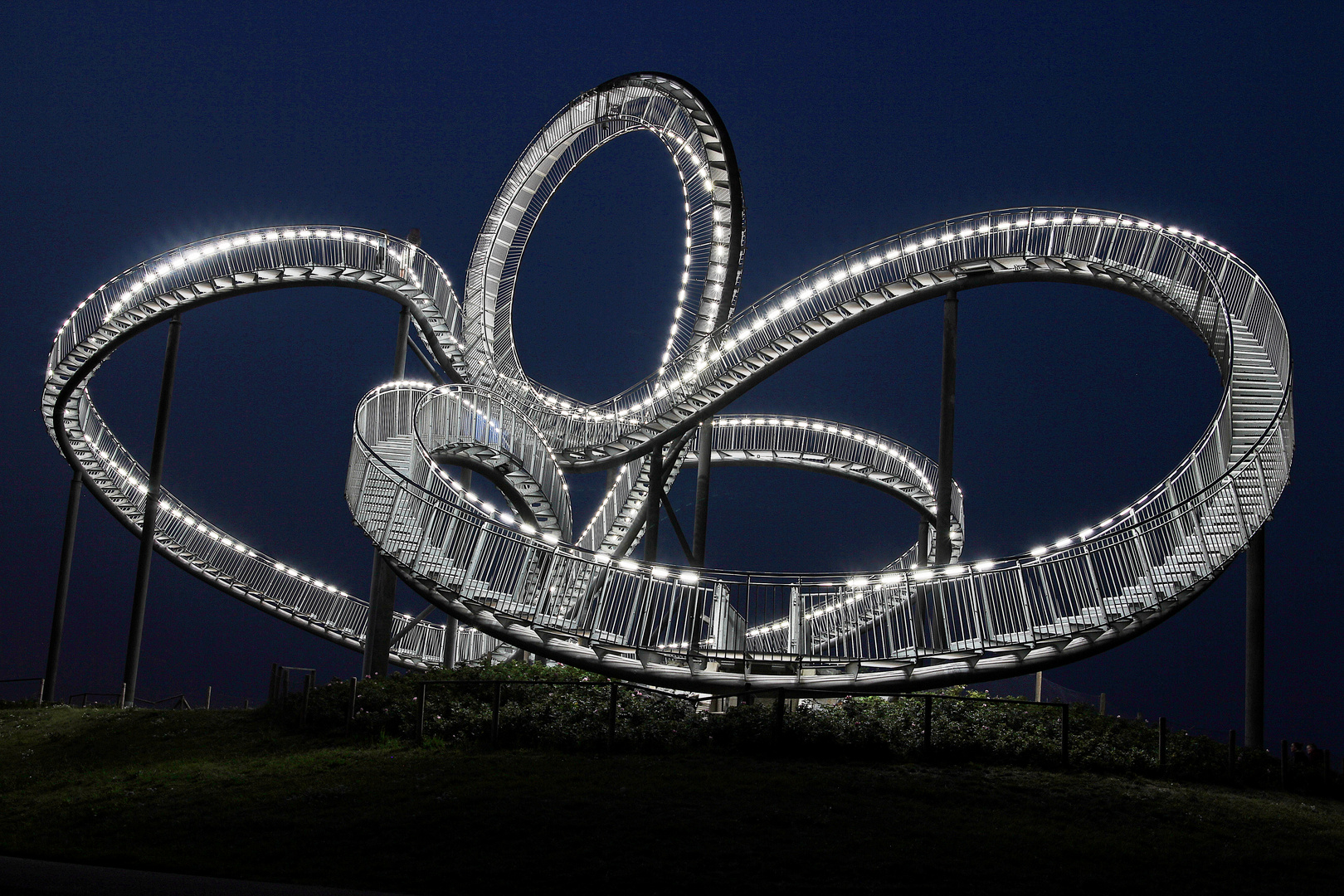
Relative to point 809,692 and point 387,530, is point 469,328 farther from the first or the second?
point 809,692

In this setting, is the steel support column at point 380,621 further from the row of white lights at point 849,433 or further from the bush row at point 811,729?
the row of white lights at point 849,433

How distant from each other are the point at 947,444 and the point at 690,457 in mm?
14444

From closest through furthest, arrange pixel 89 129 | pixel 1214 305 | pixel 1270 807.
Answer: pixel 1270 807, pixel 1214 305, pixel 89 129

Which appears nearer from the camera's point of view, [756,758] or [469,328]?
[756,758]

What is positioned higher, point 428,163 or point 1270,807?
point 428,163

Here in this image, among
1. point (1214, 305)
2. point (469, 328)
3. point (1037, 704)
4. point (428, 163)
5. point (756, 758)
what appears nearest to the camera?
point (756, 758)

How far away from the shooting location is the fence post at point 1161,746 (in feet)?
50.6

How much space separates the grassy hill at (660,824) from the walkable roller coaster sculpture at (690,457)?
192cm

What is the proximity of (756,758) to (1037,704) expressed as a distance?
412cm

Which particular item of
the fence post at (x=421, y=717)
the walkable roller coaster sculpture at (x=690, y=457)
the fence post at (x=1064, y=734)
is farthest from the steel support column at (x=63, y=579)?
the fence post at (x=1064, y=734)

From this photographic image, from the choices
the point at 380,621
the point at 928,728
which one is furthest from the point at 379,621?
the point at 928,728

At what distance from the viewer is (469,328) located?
29938mm

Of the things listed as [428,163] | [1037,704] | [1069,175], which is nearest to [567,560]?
[1037,704]

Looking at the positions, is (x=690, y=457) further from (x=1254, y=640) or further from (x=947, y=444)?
(x=1254, y=640)
